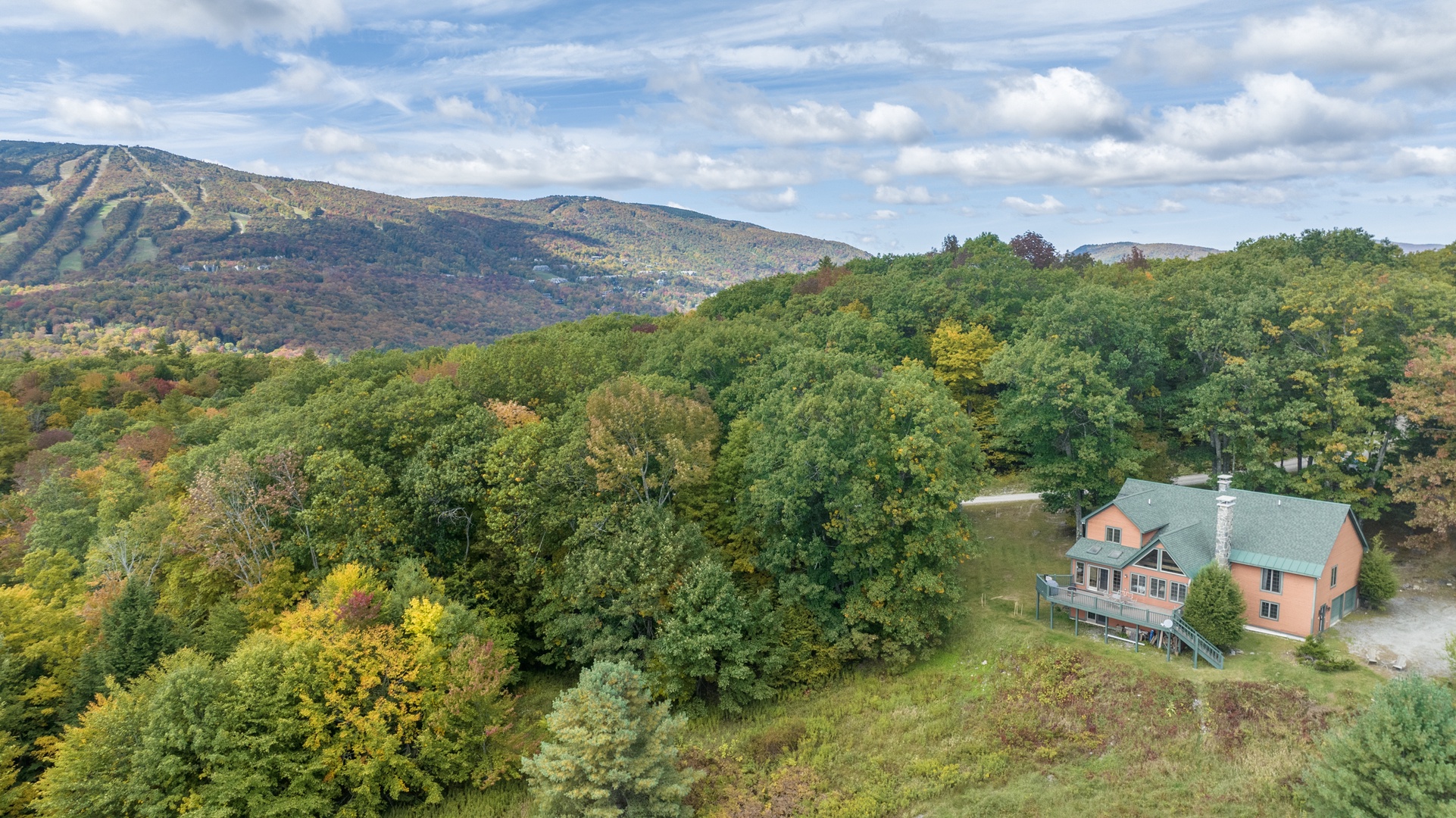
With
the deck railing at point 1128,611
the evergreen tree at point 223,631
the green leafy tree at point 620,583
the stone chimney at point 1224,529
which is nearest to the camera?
the deck railing at point 1128,611

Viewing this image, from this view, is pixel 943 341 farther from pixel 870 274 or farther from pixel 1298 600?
pixel 1298 600

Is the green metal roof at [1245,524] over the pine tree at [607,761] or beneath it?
over

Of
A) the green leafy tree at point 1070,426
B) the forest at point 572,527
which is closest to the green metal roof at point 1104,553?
the forest at point 572,527

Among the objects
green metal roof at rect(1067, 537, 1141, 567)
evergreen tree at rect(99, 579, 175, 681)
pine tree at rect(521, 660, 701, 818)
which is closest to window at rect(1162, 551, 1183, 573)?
green metal roof at rect(1067, 537, 1141, 567)

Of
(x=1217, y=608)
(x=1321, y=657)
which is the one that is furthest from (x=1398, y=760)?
(x=1321, y=657)

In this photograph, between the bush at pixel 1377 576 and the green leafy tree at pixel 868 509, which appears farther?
the green leafy tree at pixel 868 509

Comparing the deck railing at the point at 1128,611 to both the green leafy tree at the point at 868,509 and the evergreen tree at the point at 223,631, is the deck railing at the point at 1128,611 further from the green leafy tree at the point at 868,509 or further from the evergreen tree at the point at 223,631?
the evergreen tree at the point at 223,631

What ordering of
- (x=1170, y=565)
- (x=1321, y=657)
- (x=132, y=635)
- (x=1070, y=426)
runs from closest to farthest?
(x=1321, y=657) < (x=132, y=635) < (x=1170, y=565) < (x=1070, y=426)

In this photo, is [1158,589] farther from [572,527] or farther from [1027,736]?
[572,527]
